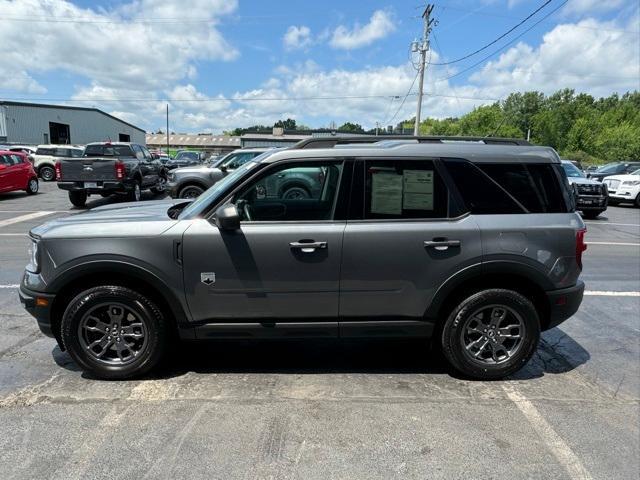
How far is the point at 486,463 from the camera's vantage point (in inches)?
110

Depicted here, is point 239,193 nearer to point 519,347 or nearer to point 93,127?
point 519,347

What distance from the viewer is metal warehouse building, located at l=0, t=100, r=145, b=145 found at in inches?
1660

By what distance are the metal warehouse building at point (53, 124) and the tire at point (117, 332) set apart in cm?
4592

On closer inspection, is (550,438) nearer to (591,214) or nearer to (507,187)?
(507,187)

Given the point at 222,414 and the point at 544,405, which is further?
the point at 544,405

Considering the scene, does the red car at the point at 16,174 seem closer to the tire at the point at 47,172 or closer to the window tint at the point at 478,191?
the tire at the point at 47,172

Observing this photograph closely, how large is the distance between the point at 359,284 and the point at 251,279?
2.70 ft

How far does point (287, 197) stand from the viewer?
3891 millimetres

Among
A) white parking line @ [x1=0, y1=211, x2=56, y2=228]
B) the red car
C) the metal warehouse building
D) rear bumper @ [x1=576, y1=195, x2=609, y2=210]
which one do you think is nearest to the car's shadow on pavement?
white parking line @ [x1=0, y1=211, x2=56, y2=228]

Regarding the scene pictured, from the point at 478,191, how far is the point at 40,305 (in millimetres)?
3501

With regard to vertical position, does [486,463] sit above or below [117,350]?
below

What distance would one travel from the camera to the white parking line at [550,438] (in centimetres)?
276

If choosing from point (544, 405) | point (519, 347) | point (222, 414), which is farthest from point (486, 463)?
point (222, 414)

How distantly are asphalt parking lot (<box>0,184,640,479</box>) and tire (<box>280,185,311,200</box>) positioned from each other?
1.45 metres
